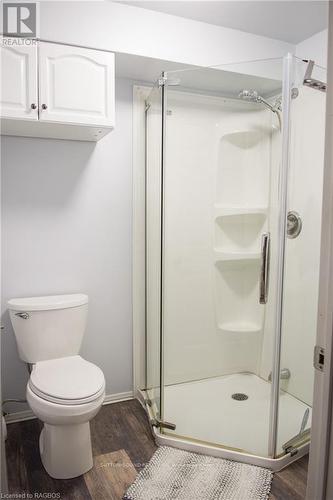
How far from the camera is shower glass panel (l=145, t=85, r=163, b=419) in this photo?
7.35 ft

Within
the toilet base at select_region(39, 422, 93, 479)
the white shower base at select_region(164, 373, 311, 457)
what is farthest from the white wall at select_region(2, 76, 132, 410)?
the toilet base at select_region(39, 422, 93, 479)

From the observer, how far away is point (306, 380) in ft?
6.83

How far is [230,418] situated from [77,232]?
152 cm

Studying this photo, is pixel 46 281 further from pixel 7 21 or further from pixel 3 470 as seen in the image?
pixel 7 21

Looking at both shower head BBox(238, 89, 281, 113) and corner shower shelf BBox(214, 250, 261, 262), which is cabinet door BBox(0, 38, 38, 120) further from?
corner shower shelf BBox(214, 250, 261, 262)

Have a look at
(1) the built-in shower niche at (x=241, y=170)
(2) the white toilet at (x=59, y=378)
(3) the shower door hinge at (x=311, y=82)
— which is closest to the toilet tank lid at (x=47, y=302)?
(2) the white toilet at (x=59, y=378)

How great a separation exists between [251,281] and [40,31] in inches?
77.1

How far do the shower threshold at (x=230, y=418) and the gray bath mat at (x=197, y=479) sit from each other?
2.4 inches

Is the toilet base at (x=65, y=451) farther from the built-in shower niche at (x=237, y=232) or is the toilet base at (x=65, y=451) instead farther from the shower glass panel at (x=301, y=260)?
the built-in shower niche at (x=237, y=232)

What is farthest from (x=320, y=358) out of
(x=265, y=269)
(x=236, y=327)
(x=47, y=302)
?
(x=236, y=327)

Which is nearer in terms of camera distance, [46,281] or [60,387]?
[60,387]

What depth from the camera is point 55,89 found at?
1.90 meters

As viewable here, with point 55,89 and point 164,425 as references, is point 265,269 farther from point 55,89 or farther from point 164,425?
point 55,89

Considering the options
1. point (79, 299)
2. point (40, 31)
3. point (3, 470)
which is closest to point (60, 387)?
point (3, 470)
